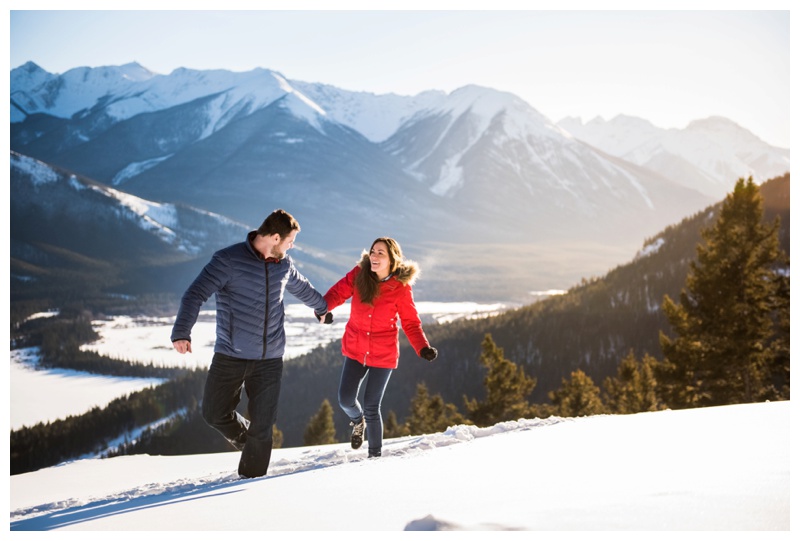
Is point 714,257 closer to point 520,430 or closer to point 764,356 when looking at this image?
point 764,356

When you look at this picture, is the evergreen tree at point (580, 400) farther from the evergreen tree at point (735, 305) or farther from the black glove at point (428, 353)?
the black glove at point (428, 353)

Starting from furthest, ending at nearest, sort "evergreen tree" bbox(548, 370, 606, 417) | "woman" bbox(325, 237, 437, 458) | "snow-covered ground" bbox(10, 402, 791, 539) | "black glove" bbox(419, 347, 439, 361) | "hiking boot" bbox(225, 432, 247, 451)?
1. "evergreen tree" bbox(548, 370, 606, 417)
2. "woman" bbox(325, 237, 437, 458)
3. "hiking boot" bbox(225, 432, 247, 451)
4. "black glove" bbox(419, 347, 439, 361)
5. "snow-covered ground" bbox(10, 402, 791, 539)

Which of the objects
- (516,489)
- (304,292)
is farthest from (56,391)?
(516,489)

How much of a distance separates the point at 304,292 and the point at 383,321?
87cm

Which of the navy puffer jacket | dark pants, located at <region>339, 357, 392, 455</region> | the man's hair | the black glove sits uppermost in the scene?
the man's hair

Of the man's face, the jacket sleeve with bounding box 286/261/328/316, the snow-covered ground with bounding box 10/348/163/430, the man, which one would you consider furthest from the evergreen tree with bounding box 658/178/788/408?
the snow-covered ground with bounding box 10/348/163/430

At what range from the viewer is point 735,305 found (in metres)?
19.0

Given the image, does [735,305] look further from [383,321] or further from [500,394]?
[383,321]

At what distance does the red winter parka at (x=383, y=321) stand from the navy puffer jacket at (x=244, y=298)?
0.79 metres

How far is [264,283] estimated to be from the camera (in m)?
5.91

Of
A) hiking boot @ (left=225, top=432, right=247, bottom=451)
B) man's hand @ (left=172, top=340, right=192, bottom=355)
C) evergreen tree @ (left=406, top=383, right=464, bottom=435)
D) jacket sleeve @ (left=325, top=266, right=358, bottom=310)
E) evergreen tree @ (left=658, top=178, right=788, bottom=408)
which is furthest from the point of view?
evergreen tree @ (left=406, top=383, right=464, bottom=435)

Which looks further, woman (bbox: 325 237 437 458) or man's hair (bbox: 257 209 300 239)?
woman (bbox: 325 237 437 458)

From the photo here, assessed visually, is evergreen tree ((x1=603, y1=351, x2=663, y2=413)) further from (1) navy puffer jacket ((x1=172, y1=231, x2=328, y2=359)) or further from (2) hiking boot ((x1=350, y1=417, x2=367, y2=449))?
(1) navy puffer jacket ((x1=172, y1=231, x2=328, y2=359))

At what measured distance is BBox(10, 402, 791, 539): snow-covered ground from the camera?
380 centimetres
